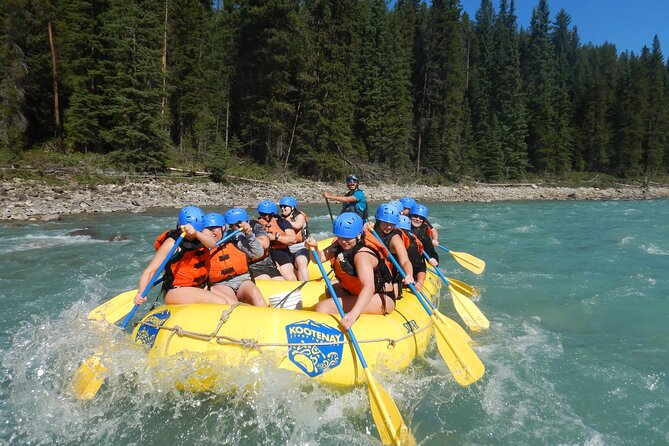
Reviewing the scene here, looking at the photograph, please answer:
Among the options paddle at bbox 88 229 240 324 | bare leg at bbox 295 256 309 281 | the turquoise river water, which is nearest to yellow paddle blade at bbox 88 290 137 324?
paddle at bbox 88 229 240 324

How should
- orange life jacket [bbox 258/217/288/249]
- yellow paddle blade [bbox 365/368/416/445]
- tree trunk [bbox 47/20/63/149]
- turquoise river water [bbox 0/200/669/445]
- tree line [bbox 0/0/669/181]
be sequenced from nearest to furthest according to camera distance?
yellow paddle blade [bbox 365/368/416/445] < turquoise river water [bbox 0/200/669/445] < orange life jacket [bbox 258/217/288/249] < tree line [bbox 0/0/669/181] < tree trunk [bbox 47/20/63/149]

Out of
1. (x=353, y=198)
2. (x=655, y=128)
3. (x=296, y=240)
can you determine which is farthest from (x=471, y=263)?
(x=655, y=128)

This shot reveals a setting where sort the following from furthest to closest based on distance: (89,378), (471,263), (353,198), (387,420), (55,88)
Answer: (55,88) → (471,263) → (353,198) → (89,378) → (387,420)

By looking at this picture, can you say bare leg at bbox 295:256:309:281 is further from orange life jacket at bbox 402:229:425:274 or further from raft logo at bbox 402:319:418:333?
raft logo at bbox 402:319:418:333

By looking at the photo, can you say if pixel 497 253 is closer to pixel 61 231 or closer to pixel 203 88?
pixel 61 231

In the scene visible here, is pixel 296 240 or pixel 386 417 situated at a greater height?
pixel 296 240

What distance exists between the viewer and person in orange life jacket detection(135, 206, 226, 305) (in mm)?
4086

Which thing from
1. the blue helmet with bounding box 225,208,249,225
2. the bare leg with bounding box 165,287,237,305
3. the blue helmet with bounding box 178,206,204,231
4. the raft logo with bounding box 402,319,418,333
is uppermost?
the blue helmet with bounding box 178,206,204,231

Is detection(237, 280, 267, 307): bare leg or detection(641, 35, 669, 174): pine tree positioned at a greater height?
detection(641, 35, 669, 174): pine tree

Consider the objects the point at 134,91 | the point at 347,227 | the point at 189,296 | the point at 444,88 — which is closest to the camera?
the point at 347,227

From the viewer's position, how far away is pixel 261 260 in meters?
5.93

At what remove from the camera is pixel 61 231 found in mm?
11250

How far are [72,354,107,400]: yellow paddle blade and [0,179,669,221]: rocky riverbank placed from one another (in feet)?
37.2

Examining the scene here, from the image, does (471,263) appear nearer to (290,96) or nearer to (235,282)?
(235,282)
